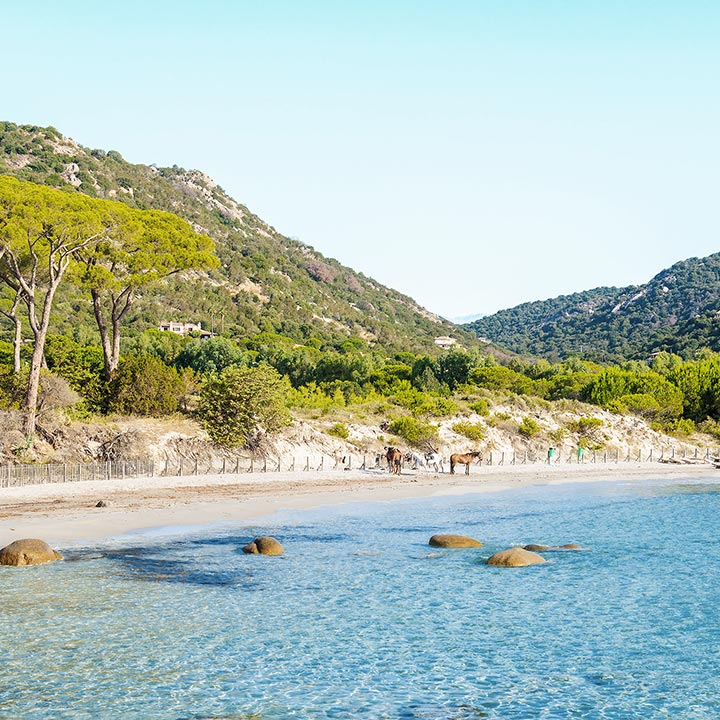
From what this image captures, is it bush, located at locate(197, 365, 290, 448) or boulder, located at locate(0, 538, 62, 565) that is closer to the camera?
boulder, located at locate(0, 538, 62, 565)

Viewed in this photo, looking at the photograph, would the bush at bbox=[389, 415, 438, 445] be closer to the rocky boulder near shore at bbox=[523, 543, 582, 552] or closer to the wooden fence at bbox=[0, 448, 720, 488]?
the wooden fence at bbox=[0, 448, 720, 488]

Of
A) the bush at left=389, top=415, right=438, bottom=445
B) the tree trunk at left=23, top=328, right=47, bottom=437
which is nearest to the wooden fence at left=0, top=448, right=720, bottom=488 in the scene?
the bush at left=389, top=415, right=438, bottom=445

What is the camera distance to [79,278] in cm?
4669

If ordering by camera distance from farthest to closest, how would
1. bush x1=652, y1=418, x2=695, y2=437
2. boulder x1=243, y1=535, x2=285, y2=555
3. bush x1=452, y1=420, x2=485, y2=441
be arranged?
1. bush x1=652, y1=418, x2=695, y2=437
2. bush x1=452, y1=420, x2=485, y2=441
3. boulder x1=243, y1=535, x2=285, y2=555

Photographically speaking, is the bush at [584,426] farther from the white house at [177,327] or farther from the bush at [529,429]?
the white house at [177,327]

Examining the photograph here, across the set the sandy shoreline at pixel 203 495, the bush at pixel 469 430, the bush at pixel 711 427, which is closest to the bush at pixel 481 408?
the bush at pixel 469 430

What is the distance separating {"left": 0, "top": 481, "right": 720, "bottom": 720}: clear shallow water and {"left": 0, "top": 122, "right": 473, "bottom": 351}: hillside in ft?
229

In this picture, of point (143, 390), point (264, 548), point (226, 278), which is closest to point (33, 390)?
point (143, 390)

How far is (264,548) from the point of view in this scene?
24984mm

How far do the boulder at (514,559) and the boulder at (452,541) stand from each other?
2696 mm

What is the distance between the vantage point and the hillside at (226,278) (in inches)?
4774

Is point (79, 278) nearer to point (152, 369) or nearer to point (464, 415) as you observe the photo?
point (152, 369)

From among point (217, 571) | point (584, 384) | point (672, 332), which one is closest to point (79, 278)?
point (217, 571)

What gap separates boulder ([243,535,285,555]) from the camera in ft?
81.7
